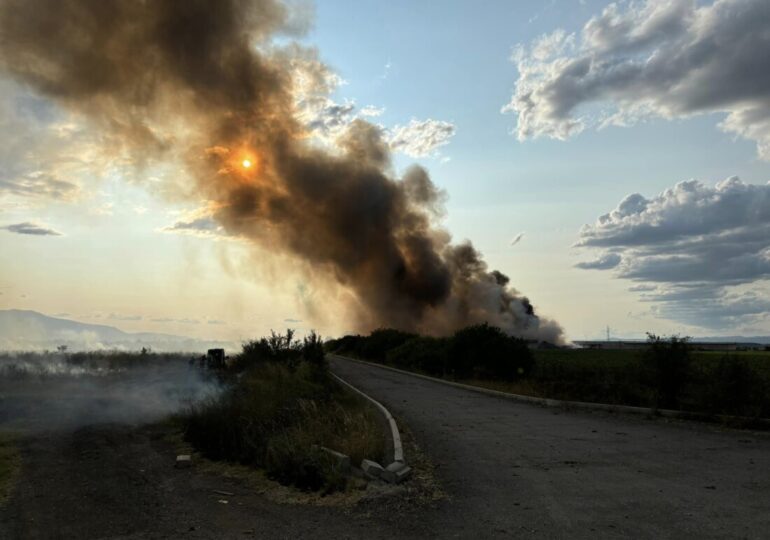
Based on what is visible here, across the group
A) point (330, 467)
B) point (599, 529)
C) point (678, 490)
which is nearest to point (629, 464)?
point (678, 490)

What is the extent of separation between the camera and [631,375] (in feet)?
51.6

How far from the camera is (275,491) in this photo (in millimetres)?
8117

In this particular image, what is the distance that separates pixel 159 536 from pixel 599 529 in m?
4.73

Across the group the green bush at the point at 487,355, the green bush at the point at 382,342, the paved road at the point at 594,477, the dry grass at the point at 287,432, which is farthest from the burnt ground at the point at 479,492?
the green bush at the point at 382,342

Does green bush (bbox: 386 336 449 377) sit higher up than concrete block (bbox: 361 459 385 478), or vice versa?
green bush (bbox: 386 336 449 377)

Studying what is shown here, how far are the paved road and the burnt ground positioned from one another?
0.02 metres

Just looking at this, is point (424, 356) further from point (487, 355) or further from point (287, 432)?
point (287, 432)

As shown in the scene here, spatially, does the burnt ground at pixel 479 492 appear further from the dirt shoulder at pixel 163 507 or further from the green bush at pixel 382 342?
the green bush at pixel 382 342

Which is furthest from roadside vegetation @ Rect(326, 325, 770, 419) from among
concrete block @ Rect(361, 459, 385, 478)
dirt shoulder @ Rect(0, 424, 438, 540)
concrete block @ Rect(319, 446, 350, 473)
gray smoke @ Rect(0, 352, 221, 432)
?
gray smoke @ Rect(0, 352, 221, 432)

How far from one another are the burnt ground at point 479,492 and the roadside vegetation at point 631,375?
4.04 feet

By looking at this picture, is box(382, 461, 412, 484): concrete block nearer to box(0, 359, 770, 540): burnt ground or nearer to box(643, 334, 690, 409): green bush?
box(0, 359, 770, 540): burnt ground

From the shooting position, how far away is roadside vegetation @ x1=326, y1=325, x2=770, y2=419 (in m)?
12.7

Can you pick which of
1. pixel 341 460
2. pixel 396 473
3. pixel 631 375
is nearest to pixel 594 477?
pixel 396 473

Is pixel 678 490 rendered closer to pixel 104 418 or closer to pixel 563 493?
pixel 563 493
